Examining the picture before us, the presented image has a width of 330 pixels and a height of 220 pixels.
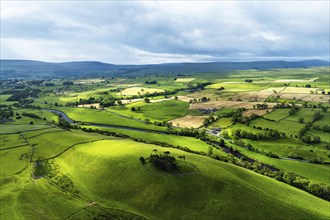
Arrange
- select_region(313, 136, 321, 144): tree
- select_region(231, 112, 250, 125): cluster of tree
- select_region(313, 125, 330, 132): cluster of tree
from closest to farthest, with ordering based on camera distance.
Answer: select_region(313, 136, 321, 144): tree < select_region(313, 125, 330, 132): cluster of tree < select_region(231, 112, 250, 125): cluster of tree

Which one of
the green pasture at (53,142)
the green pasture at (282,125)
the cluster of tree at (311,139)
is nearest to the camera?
the green pasture at (53,142)

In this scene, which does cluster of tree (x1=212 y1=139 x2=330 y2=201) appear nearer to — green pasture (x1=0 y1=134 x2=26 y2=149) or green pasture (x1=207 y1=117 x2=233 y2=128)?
green pasture (x1=207 y1=117 x2=233 y2=128)

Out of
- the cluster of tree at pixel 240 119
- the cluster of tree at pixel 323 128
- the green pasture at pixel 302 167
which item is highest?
the cluster of tree at pixel 240 119

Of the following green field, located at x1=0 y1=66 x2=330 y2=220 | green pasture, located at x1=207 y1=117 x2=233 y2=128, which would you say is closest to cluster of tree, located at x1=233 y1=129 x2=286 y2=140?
green field, located at x1=0 y1=66 x2=330 y2=220

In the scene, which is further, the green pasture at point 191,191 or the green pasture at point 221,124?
the green pasture at point 221,124

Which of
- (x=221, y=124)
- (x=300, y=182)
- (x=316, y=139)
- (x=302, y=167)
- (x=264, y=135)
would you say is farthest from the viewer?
(x=221, y=124)

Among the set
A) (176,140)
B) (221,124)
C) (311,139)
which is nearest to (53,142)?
(176,140)

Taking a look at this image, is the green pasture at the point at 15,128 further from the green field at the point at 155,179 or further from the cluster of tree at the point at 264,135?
the cluster of tree at the point at 264,135

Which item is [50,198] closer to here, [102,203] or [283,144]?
[102,203]

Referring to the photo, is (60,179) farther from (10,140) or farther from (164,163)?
(10,140)

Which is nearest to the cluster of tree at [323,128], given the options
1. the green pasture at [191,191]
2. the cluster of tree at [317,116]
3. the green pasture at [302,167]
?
the cluster of tree at [317,116]

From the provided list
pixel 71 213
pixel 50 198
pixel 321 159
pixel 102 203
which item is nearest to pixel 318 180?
pixel 321 159
